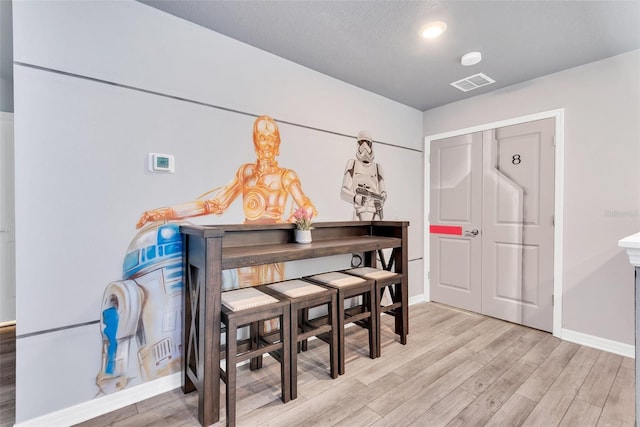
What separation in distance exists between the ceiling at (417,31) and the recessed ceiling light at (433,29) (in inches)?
1.7

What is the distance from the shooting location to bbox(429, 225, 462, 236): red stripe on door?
3.60m

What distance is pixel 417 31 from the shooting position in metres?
2.20

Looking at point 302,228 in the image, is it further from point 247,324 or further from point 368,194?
point 368,194

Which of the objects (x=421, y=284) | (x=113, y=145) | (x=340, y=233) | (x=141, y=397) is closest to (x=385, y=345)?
(x=340, y=233)

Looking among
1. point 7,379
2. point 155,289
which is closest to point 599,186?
point 155,289

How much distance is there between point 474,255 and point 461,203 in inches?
24.5

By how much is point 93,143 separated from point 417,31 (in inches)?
90.2

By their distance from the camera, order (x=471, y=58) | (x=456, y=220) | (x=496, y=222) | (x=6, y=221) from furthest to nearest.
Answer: (x=456, y=220) < (x=496, y=222) < (x=6, y=221) < (x=471, y=58)

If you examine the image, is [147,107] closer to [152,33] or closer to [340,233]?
[152,33]

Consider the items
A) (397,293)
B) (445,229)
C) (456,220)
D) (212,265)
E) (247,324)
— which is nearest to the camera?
(212,265)

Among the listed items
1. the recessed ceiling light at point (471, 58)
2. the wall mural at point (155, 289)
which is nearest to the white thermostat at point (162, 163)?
the wall mural at point (155, 289)

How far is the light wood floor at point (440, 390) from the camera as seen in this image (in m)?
1.73

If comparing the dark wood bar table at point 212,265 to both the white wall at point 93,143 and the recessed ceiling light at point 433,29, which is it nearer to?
the white wall at point 93,143

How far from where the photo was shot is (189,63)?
2094 millimetres
